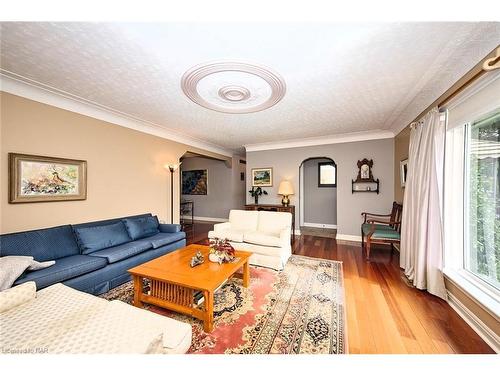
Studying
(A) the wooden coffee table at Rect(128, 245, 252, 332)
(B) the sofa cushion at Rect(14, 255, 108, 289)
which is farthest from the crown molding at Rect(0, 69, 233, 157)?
(A) the wooden coffee table at Rect(128, 245, 252, 332)

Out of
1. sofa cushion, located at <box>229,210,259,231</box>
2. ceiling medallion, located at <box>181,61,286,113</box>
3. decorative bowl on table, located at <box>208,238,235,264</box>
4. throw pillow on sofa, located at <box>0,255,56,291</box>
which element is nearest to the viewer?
throw pillow on sofa, located at <box>0,255,56,291</box>

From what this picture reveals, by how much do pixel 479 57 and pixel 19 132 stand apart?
185 inches

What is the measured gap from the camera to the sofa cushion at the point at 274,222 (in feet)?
11.4

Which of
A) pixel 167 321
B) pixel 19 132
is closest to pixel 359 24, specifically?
pixel 167 321

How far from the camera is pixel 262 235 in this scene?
3156mm

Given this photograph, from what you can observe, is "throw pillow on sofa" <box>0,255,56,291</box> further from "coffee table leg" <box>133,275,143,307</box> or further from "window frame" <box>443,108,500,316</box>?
"window frame" <box>443,108,500,316</box>

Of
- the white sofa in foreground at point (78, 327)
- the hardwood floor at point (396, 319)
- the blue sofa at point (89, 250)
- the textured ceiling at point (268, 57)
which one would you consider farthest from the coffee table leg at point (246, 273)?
the textured ceiling at point (268, 57)

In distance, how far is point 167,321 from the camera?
3.85 ft

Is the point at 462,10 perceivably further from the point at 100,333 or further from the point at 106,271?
the point at 106,271

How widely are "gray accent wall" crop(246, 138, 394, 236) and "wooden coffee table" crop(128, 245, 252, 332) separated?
3501mm

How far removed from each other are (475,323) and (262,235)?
2.32m

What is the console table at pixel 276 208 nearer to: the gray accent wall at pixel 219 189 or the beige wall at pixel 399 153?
the gray accent wall at pixel 219 189

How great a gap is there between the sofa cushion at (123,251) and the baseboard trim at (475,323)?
3.60 meters

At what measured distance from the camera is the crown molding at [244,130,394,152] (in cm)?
430
